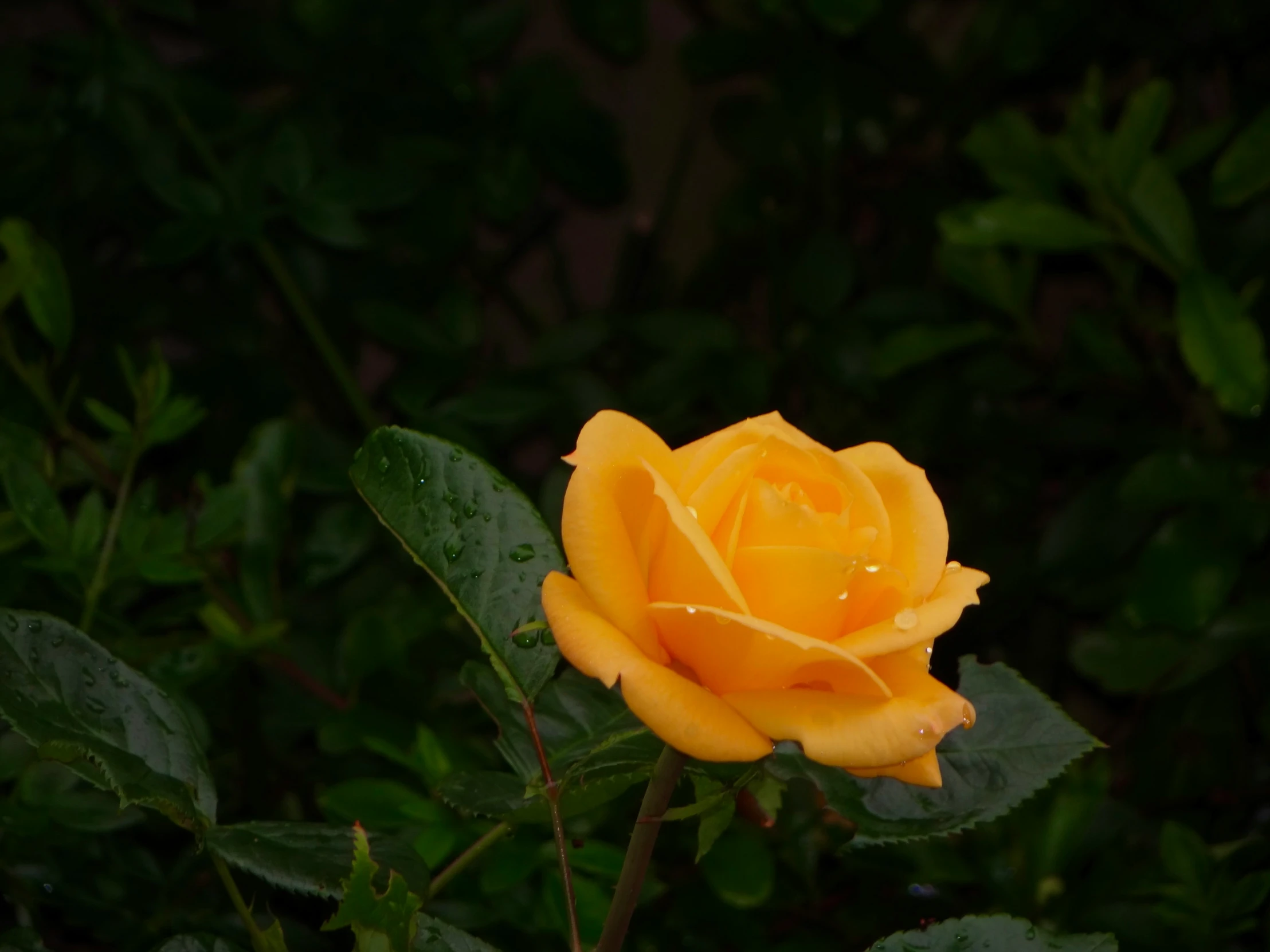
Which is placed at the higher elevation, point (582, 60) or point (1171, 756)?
point (582, 60)

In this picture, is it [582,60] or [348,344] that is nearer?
[348,344]

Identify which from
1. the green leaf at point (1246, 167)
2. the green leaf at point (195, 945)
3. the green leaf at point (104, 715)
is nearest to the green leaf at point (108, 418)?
the green leaf at point (104, 715)

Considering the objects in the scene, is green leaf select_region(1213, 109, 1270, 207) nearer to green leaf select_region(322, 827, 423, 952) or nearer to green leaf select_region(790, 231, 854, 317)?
green leaf select_region(790, 231, 854, 317)

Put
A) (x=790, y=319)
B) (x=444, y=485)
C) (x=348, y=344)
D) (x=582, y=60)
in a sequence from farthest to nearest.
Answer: (x=582, y=60) → (x=790, y=319) → (x=348, y=344) → (x=444, y=485)

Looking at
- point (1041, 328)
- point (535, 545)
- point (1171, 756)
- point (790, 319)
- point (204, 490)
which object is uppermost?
point (535, 545)

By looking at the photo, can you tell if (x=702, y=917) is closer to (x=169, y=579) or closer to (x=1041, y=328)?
(x=169, y=579)

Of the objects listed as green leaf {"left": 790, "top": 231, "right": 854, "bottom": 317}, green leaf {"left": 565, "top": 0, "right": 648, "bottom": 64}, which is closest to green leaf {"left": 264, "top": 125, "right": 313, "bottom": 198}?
green leaf {"left": 565, "top": 0, "right": 648, "bottom": 64}

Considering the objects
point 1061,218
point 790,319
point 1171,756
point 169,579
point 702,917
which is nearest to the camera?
point 169,579

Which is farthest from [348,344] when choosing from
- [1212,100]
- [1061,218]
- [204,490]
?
[1212,100]
